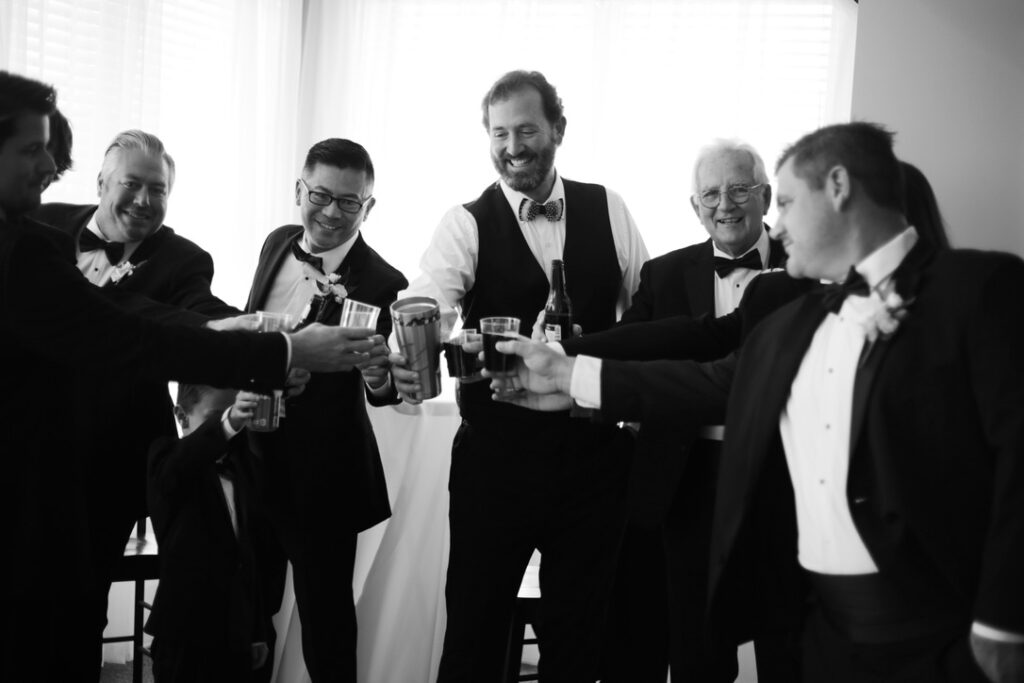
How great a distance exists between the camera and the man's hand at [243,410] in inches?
99.0

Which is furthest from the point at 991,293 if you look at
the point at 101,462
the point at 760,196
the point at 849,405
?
the point at 101,462

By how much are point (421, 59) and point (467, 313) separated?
1.73 meters

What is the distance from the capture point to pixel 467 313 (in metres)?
2.93

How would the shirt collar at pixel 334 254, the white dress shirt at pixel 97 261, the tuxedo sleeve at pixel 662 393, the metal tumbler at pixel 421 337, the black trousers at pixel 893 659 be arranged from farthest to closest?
the shirt collar at pixel 334 254 < the white dress shirt at pixel 97 261 < the metal tumbler at pixel 421 337 < the tuxedo sleeve at pixel 662 393 < the black trousers at pixel 893 659

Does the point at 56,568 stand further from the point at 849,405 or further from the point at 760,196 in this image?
the point at 760,196

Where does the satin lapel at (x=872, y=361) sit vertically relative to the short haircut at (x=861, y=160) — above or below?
below

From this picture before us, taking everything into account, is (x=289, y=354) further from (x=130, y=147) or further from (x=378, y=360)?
(x=130, y=147)

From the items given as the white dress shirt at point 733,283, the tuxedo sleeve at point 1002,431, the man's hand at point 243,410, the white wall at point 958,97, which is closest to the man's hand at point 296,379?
the man's hand at point 243,410

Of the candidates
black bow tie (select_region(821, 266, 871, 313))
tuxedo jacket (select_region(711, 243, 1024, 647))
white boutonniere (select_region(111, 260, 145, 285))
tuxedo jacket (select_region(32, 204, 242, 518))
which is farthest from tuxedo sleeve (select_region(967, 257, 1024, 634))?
white boutonniere (select_region(111, 260, 145, 285))

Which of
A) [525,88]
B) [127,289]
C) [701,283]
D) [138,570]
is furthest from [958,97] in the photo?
[138,570]

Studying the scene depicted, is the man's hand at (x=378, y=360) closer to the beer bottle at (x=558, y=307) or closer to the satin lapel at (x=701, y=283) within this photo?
the beer bottle at (x=558, y=307)

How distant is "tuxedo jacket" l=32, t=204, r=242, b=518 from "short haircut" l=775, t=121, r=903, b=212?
1.74m

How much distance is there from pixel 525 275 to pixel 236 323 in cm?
85

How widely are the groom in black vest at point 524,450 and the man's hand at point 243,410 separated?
Answer: 22.9 inches
